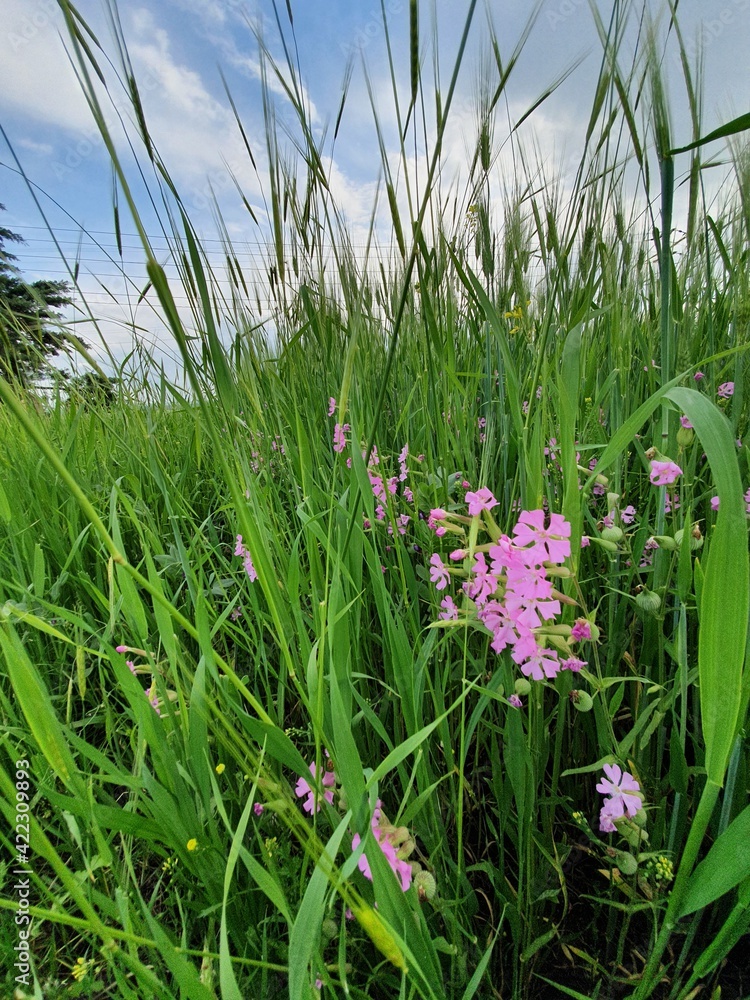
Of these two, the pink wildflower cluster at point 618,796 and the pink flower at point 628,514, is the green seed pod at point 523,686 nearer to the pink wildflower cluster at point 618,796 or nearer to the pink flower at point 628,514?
the pink wildflower cluster at point 618,796

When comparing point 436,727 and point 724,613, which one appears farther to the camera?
point 436,727

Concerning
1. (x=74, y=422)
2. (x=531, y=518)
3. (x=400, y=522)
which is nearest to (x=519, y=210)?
(x=400, y=522)

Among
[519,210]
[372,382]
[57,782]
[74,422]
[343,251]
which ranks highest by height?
[519,210]

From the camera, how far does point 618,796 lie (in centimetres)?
62

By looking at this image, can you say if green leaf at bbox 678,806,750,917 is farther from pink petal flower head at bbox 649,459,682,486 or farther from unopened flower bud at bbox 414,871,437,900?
pink petal flower head at bbox 649,459,682,486

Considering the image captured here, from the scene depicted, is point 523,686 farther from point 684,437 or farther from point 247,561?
point 247,561

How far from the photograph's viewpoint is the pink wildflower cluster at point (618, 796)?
60 cm

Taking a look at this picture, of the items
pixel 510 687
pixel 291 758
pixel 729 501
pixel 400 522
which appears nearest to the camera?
pixel 729 501

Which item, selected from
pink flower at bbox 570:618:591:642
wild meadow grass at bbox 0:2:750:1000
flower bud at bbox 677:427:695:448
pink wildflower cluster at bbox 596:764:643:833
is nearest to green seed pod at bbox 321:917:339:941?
wild meadow grass at bbox 0:2:750:1000

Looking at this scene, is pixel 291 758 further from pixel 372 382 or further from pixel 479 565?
pixel 372 382

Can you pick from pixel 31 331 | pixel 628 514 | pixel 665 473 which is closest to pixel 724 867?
pixel 665 473

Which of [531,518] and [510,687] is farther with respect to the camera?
[510,687]

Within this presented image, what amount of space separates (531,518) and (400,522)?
0.67 m

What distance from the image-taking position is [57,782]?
0.95 meters
